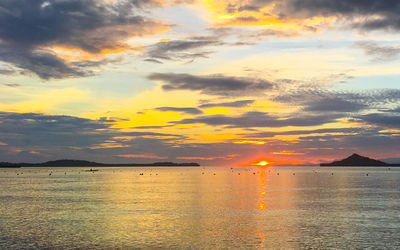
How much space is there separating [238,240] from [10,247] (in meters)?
24.1

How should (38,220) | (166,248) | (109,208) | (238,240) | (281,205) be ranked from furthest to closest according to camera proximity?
(281,205)
(109,208)
(38,220)
(238,240)
(166,248)

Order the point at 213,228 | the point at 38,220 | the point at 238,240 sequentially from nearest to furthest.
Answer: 1. the point at 238,240
2. the point at 213,228
3. the point at 38,220

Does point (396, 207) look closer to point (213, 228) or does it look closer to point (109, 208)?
point (213, 228)

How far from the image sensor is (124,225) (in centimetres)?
5406

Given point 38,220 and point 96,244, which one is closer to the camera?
point 96,244

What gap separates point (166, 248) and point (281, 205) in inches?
1690

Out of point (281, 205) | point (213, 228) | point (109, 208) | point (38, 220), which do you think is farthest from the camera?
point (281, 205)

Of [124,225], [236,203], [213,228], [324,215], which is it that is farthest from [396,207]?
[124,225]

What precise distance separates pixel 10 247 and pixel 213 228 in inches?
944

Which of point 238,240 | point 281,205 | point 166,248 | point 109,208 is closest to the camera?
point 166,248

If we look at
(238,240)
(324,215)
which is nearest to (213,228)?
→ (238,240)

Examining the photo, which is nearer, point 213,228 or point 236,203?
point 213,228

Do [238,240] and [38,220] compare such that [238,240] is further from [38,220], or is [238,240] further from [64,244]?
[38,220]

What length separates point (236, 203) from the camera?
8212 cm
